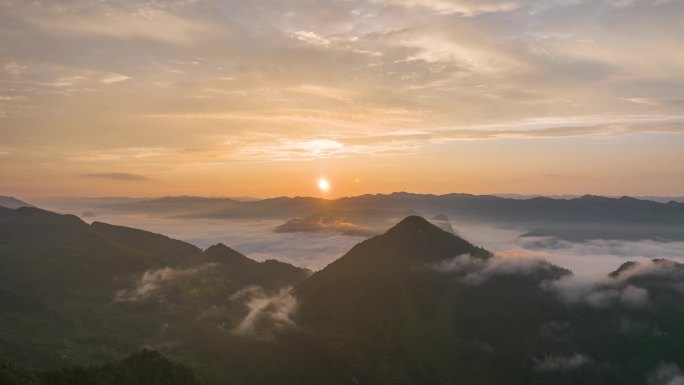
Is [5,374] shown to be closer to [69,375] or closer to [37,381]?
[37,381]

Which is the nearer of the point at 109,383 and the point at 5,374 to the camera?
the point at 5,374

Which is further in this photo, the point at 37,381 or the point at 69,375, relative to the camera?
the point at 69,375

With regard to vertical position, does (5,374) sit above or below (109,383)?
above

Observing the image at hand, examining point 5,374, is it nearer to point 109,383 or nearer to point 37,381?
point 37,381

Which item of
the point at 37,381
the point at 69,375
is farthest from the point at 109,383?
the point at 37,381

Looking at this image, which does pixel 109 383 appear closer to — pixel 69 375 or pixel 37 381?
pixel 69 375

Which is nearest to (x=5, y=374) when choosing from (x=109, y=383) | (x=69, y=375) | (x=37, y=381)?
(x=37, y=381)
